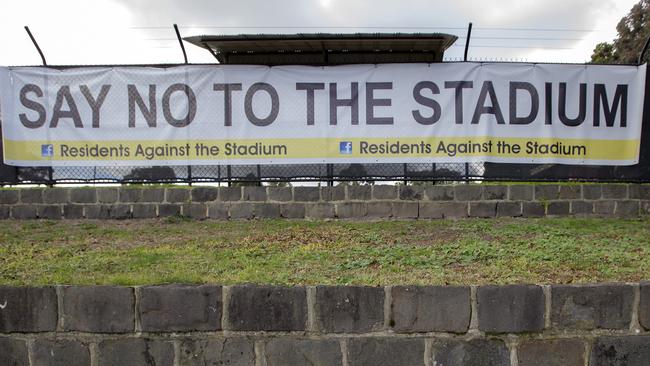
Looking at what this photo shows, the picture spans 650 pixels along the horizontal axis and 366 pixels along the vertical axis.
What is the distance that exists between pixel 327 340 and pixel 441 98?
5.46m

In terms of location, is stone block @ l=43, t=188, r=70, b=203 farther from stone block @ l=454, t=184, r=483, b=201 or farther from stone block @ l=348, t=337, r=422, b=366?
stone block @ l=454, t=184, r=483, b=201

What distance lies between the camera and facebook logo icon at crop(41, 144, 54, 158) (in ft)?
27.5

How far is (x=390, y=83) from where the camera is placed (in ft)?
27.5

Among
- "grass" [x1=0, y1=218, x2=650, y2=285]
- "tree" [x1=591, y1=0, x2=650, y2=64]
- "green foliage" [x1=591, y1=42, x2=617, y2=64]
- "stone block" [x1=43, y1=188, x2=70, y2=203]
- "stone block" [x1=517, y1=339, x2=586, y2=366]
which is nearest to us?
"stone block" [x1=517, y1=339, x2=586, y2=366]

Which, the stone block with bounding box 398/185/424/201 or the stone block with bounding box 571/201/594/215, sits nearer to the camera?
the stone block with bounding box 398/185/424/201

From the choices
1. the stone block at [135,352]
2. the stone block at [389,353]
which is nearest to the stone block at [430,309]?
the stone block at [389,353]

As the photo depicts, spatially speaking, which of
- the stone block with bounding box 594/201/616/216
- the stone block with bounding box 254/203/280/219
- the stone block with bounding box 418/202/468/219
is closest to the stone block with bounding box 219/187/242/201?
the stone block with bounding box 254/203/280/219

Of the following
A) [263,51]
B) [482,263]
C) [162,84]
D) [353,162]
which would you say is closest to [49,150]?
[162,84]

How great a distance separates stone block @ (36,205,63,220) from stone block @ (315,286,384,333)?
5926 mm

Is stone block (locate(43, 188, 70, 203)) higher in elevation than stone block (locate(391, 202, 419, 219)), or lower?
higher

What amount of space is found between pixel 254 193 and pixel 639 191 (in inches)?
247

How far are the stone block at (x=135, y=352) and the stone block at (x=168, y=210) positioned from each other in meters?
4.14

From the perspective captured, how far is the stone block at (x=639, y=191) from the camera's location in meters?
8.27

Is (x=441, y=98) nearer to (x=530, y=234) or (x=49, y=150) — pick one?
(x=530, y=234)
